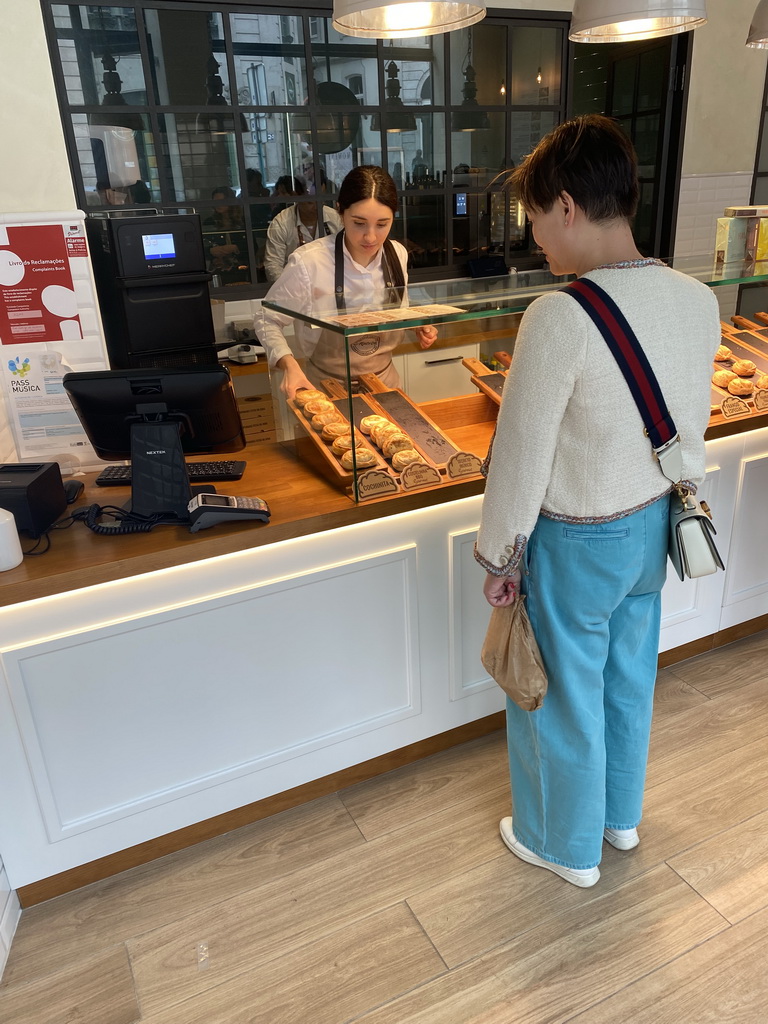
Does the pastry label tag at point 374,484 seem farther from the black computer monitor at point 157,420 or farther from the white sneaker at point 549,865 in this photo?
the white sneaker at point 549,865

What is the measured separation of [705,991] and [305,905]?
0.95 metres

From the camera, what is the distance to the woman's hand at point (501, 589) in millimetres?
1637

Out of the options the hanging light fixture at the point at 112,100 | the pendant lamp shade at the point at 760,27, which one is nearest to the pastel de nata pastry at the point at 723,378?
the pendant lamp shade at the point at 760,27

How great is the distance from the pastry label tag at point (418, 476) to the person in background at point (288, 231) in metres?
2.78

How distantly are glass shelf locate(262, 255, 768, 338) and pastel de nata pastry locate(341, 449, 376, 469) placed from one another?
32 centimetres

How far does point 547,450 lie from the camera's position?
4.74ft

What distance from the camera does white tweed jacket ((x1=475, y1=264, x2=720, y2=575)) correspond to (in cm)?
138

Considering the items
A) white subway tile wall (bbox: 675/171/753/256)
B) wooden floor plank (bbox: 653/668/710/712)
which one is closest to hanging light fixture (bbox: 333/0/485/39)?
wooden floor plank (bbox: 653/668/710/712)

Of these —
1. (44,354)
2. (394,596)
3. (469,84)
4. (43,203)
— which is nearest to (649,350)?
(394,596)

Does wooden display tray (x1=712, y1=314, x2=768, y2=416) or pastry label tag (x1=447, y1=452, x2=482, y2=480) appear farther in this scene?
wooden display tray (x1=712, y1=314, x2=768, y2=416)

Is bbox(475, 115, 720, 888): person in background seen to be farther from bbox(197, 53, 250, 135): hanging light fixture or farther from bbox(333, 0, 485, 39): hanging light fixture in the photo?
bbox(197, 53, 250, 135): hanging light fixture

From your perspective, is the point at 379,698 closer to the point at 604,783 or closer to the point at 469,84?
the point at 604,783

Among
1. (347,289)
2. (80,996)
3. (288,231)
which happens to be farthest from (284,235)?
(80,996)

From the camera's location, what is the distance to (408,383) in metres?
2.08
